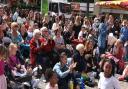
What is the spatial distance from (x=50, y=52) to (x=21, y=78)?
249 centimetres

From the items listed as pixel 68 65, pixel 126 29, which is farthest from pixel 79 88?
pixel 126 29

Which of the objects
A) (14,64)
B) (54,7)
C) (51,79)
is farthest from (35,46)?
(54,7)

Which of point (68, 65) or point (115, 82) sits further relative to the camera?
point (68, 65)

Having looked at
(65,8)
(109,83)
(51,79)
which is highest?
(51,79)

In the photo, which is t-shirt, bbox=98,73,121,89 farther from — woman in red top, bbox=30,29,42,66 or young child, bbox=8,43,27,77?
woman in red top, bbox=30,29,42,66

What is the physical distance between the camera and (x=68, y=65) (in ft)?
37.6

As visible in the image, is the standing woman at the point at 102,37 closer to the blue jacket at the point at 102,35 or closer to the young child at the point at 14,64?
the blue jacket at the point at 102,35

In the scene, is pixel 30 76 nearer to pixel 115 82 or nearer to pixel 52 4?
pixel 115 82

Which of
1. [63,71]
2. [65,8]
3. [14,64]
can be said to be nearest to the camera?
[63,71]

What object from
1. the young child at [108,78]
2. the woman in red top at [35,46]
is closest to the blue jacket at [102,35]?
the woman in red top at [35,46]

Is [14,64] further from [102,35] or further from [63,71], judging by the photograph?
[102,35]

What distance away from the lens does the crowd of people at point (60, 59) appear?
993 cm

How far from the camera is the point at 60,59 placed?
1091 cm

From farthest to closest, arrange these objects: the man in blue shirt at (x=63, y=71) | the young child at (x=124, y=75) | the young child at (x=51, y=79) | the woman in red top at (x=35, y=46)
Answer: the young child at (x=124, y=75) → the woman in red top at (x=35, y=46) → the man in blue shirt at (x=63, y=71) → the young child at (x=51, y=79)
